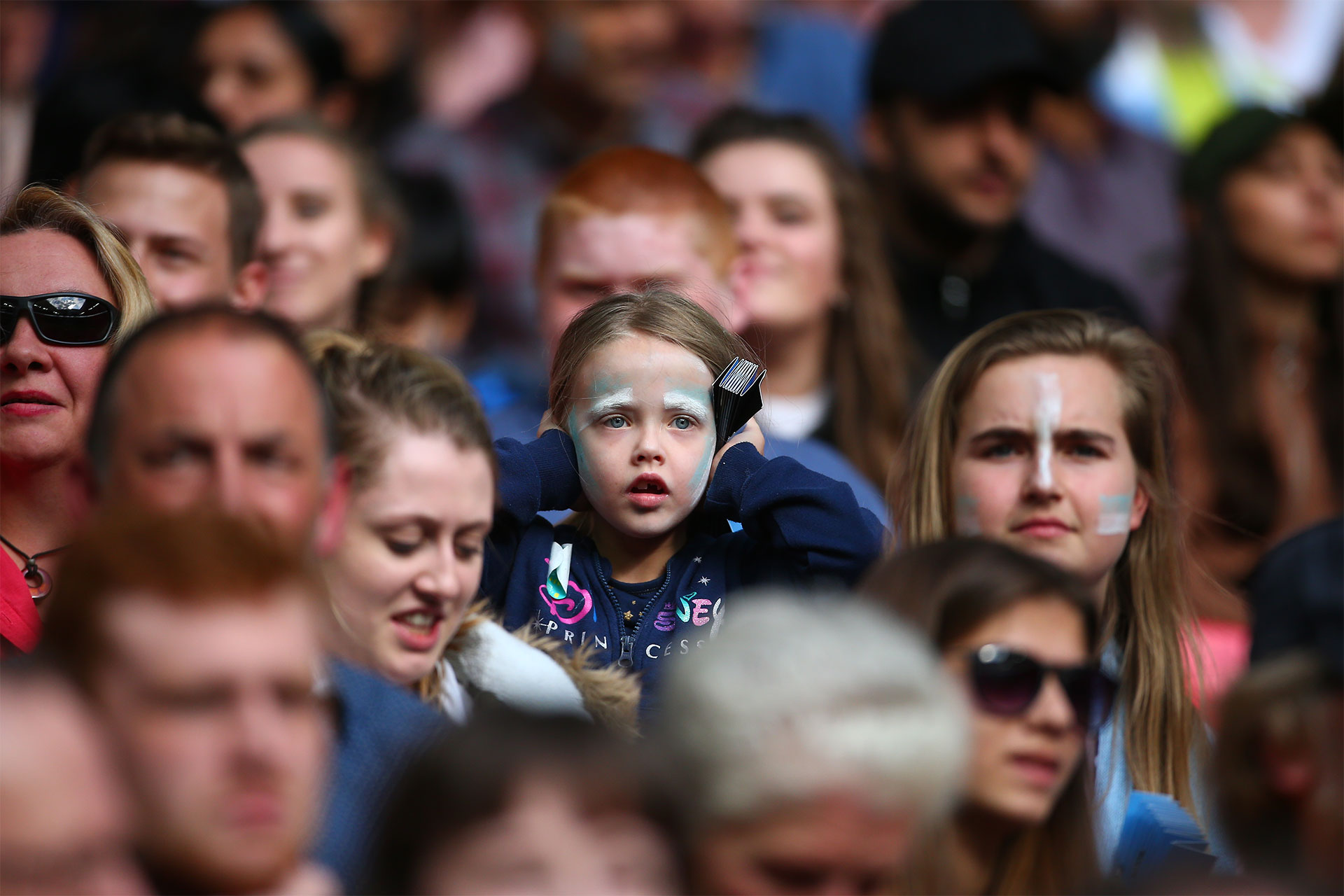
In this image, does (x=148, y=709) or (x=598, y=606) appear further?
(x=598, y=606)

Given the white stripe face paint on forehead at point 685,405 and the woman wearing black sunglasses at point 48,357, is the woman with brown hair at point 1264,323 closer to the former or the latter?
the white stripe face paint on forehead at point 685,405

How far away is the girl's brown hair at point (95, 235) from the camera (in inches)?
124

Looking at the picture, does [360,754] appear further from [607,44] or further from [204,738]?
[607,44]

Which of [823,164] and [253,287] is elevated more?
[823,164]

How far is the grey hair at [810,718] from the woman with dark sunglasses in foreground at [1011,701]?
0.89 ft

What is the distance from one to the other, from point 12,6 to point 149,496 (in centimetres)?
413

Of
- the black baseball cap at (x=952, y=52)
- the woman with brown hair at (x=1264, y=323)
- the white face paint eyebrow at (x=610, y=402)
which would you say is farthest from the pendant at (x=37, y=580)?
the woman with brown hair at (x=1264, y=323)

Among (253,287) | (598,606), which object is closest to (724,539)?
(598,606)

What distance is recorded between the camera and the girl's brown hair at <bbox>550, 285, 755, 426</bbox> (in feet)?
10.1

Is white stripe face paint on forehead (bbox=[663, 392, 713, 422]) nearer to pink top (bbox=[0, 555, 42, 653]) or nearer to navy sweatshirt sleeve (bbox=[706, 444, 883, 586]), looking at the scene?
navy sweatshirt sleeve (bbox=[706, 444, 883, 586])

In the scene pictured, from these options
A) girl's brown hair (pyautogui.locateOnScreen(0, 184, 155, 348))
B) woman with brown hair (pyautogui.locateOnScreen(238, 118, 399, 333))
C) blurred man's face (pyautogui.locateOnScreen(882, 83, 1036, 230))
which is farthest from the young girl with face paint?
blurred man's face (pyautogui.locateOnScreen(882, 83, 1036, 230))

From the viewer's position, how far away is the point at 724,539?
324 centimetres

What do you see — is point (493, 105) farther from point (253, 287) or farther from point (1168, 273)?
point (1168, 273)

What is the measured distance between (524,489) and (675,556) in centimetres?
34
